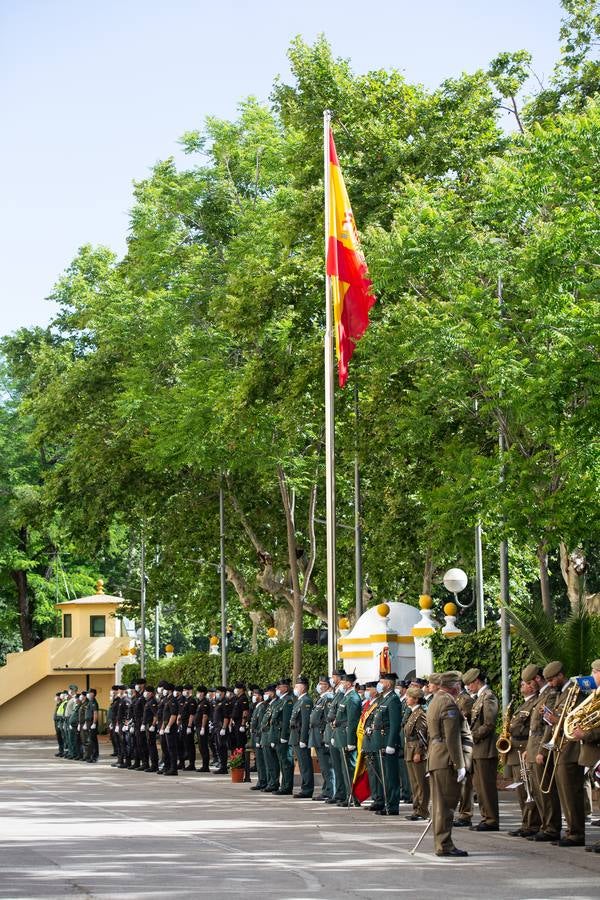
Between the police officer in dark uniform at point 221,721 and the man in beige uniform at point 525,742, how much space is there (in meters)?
15.1

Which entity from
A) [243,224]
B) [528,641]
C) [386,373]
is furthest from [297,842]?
[243,224]

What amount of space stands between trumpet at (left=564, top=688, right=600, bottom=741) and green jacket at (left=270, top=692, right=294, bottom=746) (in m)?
10.7

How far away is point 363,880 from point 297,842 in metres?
3.77

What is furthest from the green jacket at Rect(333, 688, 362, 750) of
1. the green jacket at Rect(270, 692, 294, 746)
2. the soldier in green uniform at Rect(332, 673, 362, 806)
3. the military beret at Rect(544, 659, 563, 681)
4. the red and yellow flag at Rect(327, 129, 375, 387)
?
the military beret at Rect(544, 659, 563, 681)

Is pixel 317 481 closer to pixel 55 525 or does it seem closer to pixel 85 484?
pixel 85 484

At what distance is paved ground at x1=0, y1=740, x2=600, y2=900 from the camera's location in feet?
40.1

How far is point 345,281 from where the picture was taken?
25.0 metres

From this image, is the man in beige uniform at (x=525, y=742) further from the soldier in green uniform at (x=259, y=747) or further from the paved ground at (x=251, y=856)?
the soldier in green uniform at (x=259, y=747)

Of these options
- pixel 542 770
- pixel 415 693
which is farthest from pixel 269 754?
pixel 542 770

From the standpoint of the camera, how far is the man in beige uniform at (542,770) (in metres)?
16.3

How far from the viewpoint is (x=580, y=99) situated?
30797 millimetres

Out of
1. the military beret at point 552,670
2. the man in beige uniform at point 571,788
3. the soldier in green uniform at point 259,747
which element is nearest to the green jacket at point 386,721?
the military beret at point 552,670

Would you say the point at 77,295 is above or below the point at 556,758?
above

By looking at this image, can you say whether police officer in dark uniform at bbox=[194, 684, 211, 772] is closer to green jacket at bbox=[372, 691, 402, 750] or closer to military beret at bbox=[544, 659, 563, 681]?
green jacket at bbox=[372, 691, 402, 750]
